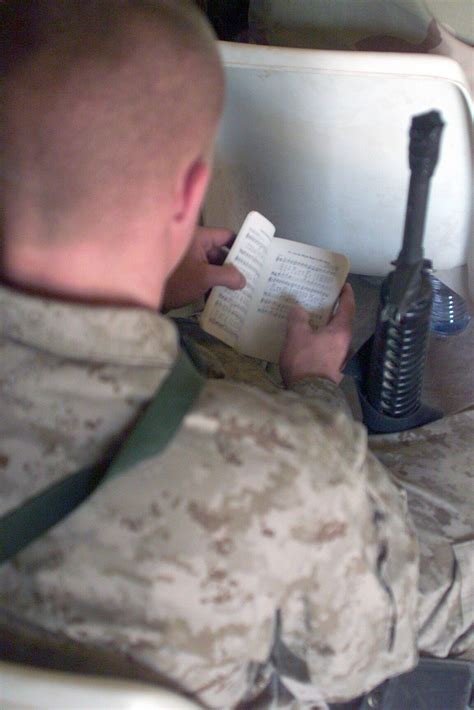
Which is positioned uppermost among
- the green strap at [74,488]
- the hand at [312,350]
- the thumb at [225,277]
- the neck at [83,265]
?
the neck at [83,265]

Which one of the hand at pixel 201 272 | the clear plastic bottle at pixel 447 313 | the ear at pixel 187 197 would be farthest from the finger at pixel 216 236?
the clear plastic bottle at pixel 447 313

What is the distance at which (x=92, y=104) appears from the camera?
0.57m

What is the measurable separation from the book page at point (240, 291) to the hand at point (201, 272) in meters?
0.02

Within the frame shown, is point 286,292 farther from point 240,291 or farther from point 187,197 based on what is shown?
point 187,197

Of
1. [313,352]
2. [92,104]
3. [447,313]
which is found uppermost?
[92,104]

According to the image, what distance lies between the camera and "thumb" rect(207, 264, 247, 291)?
1016 millimetres

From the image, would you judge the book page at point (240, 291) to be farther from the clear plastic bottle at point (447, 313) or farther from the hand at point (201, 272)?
the clear plastic bottle at point (447, 313)

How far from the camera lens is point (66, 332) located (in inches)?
22.5

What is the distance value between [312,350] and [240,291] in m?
0.17

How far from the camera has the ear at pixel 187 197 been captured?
0.62m

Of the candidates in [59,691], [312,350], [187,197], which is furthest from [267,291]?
[59,691]

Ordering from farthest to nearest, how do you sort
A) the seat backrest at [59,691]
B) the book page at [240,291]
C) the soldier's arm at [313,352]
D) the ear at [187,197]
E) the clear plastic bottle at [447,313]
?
the clear plastic bottle at [447,313] → the book page at [240,291] → the soldier's arm at [313,352] → the ear at [187,197] → the seat backrest at [59,691]

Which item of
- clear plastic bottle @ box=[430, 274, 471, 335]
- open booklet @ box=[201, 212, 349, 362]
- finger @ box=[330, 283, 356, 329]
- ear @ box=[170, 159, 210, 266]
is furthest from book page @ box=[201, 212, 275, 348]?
clear plastic bottle @ box=[430, 274, 471, 335]

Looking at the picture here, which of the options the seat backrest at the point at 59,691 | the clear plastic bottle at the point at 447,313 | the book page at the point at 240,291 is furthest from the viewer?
the clear plastic bottle at the point at 447,313
